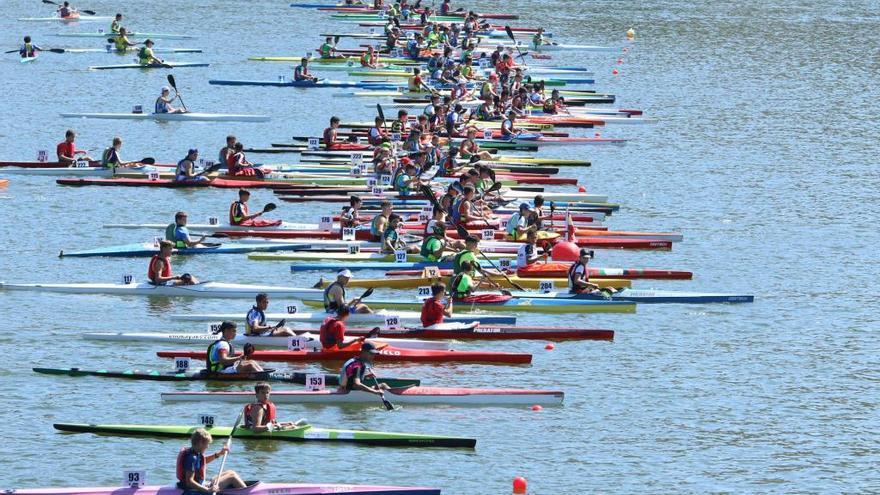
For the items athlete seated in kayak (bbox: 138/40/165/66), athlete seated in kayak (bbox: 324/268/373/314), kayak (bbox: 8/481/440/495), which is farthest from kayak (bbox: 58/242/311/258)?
athlete seated in kayak (bbox: 138/40/165/66)

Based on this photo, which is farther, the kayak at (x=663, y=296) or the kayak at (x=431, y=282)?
the kayak at (x=431, y=282)

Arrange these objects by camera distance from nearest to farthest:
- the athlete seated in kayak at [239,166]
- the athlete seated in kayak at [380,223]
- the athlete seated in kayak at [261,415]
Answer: the athlete seated in kayak at [261,415] < the athlete seated in kayak at [380,223] < the athlete seated in kayak at [239,166]

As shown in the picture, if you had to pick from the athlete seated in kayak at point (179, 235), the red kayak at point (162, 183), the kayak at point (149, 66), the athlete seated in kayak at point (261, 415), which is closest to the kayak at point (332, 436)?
the athlete seated in kayak at point (261, 415)

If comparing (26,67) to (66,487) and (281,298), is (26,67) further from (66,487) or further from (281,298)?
(66,487)

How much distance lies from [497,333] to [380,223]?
755cm

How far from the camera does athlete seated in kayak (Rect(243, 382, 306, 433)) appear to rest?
2777 centimetres

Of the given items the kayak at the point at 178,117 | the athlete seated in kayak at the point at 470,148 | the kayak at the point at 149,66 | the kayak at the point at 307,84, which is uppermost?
the kayak at the point at 149,66

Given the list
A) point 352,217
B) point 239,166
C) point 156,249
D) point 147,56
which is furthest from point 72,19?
point 352,217

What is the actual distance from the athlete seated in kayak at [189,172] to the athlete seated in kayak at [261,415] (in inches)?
898

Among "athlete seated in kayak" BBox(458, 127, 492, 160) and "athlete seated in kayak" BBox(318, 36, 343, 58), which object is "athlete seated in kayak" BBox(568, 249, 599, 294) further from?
"athlete seated in kayak" BBox(318, 36, 343, 58)

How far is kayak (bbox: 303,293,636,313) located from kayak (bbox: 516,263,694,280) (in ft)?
6.64

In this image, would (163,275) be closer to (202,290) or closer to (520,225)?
(202,290)

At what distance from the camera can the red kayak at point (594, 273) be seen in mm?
39094

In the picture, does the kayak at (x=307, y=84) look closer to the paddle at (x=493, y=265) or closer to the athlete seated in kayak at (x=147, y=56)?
the athlete seated in kayak at (x=147, y=56)
